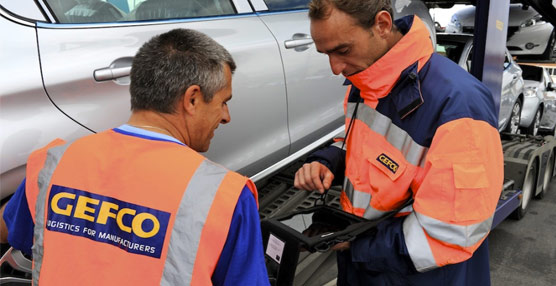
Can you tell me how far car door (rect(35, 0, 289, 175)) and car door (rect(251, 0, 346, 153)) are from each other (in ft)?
0.24

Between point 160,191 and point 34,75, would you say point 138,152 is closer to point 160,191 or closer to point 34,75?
point 160,191

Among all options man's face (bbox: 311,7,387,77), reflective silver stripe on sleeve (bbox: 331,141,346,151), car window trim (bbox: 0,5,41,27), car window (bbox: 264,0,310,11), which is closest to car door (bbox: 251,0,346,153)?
car window (bbox: 264,0,310,11)

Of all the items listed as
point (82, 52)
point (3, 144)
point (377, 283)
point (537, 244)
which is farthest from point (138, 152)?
point (537, 244)

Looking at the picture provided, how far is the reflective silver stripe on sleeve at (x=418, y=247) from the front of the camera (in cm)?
125

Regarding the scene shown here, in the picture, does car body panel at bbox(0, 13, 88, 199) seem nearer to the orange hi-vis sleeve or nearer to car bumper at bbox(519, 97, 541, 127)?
the orange hi-vis sleeve

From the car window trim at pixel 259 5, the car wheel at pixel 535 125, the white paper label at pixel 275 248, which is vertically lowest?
the car wheel at pixel 535 125

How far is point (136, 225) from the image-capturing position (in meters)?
0.86

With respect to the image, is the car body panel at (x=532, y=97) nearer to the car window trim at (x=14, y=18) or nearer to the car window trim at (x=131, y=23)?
the car window trim at (x=131, y=23)

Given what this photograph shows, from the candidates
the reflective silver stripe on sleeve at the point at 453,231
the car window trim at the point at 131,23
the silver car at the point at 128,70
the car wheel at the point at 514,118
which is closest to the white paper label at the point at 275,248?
the reflective silver stripe on sleeve at the point at 453,231

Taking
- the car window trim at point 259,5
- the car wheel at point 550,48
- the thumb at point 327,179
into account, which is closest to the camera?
the thumb at point 327,179

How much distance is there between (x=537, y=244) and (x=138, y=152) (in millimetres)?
3680

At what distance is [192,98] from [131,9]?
37.7 inches

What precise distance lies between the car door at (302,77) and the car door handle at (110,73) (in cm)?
82

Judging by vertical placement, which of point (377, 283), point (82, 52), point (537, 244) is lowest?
point (537, 244)
